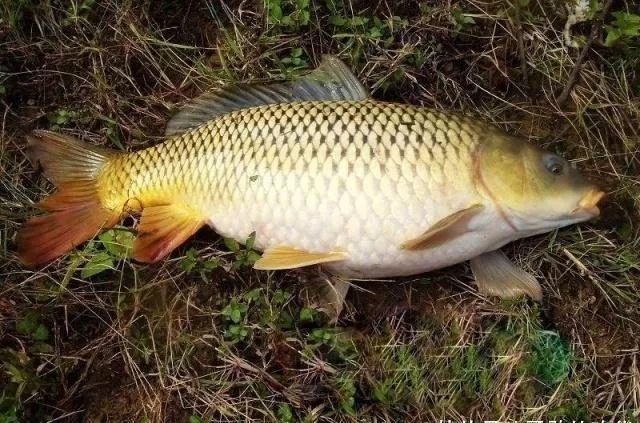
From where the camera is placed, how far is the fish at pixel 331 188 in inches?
79.8

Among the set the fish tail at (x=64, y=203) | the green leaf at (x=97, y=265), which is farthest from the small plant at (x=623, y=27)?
the green leaf at (x=97, y=265)

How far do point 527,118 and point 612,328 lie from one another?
2.66 ft

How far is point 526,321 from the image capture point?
87.2 inches

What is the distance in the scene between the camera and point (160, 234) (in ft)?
7.22

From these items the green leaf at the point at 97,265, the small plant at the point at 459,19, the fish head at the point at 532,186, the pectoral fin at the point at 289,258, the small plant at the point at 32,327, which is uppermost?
the small plant at the point at 459,19

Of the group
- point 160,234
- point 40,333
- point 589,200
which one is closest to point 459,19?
point 589,200

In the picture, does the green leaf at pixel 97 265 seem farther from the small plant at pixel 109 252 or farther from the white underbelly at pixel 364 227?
the white underbelly at pixel 364 227

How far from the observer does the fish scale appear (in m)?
2.02

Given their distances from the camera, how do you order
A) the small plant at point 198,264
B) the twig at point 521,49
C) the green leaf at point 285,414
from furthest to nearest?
1. the twig at point 521,49
2. the small plant at point 198,264
3. the green leaf at point 285,414

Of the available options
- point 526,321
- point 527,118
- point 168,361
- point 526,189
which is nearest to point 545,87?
point 527,118

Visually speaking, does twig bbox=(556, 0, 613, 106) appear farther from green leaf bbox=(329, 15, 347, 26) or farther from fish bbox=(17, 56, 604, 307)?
green leaf bbox=(329, 15, 347, 26)

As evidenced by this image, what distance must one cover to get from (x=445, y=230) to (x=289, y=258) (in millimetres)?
503

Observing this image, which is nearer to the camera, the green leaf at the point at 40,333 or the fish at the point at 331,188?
the fish at the point at 331,188

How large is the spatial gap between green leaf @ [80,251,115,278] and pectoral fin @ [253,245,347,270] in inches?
21.4
